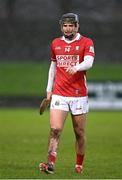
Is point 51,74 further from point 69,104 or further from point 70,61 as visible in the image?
point 69,104

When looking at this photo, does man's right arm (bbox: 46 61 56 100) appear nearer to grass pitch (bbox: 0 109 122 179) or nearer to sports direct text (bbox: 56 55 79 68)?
sports direct text (bbox: 56 55 79 68)

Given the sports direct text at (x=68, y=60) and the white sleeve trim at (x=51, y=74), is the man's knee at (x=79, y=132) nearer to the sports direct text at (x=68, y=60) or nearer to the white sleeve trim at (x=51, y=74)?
the white sleeve trim at (x=51, y=74)

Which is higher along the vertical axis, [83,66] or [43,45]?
[83,66]

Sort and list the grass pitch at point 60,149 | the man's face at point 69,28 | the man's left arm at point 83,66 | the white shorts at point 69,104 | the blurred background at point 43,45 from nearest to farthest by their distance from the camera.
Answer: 1. the man's left arm at point 83,66
2. the man's face at point 69,28
3. the white shorts at point 69,104
4. the grass pitch at point 60,149
5. the blurred background at point 43,45

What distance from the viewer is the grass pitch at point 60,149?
45.0 ft

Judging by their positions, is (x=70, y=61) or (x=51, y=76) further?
(x=51, y=76)

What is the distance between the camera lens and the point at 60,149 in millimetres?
19438

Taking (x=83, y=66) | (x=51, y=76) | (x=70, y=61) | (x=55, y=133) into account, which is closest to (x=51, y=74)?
(x=51, y=76)

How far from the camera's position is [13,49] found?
5247cm

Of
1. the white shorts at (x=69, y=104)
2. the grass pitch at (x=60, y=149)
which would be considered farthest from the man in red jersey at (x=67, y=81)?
the grass pitch at (x=60, y=149)

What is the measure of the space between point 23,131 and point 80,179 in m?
13.6

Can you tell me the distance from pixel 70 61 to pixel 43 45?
39483 millimetres

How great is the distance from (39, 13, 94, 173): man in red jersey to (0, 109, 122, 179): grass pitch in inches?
26.2

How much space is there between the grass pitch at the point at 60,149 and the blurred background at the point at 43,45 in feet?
37.4
